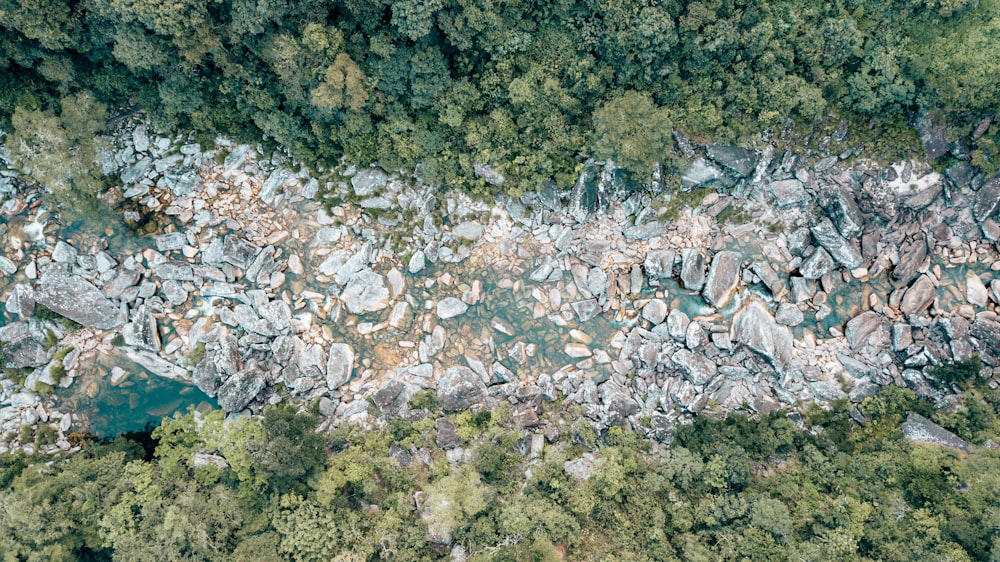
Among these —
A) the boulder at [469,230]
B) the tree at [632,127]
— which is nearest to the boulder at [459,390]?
the boulder at [469,230]

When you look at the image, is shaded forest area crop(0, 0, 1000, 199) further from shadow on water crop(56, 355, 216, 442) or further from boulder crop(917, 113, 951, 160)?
shadow on water crop(56, 355, 216, 442)

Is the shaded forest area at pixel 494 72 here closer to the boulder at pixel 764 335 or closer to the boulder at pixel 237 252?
the boulder at pixel 237 252

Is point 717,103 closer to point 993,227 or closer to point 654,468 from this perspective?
point 993,227

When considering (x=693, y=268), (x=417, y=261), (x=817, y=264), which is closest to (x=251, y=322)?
(x=417, y=261)

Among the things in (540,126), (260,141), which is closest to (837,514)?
(540,126)

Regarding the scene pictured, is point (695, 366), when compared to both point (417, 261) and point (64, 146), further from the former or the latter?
point (64, 146)

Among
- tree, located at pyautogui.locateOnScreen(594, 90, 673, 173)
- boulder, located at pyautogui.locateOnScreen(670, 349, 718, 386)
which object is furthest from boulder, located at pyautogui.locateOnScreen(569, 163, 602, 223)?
boulder, located at pyautogui.locateOnScreen(670, 349, 718, 386)

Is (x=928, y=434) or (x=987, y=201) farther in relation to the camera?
(x=987, y=201)
